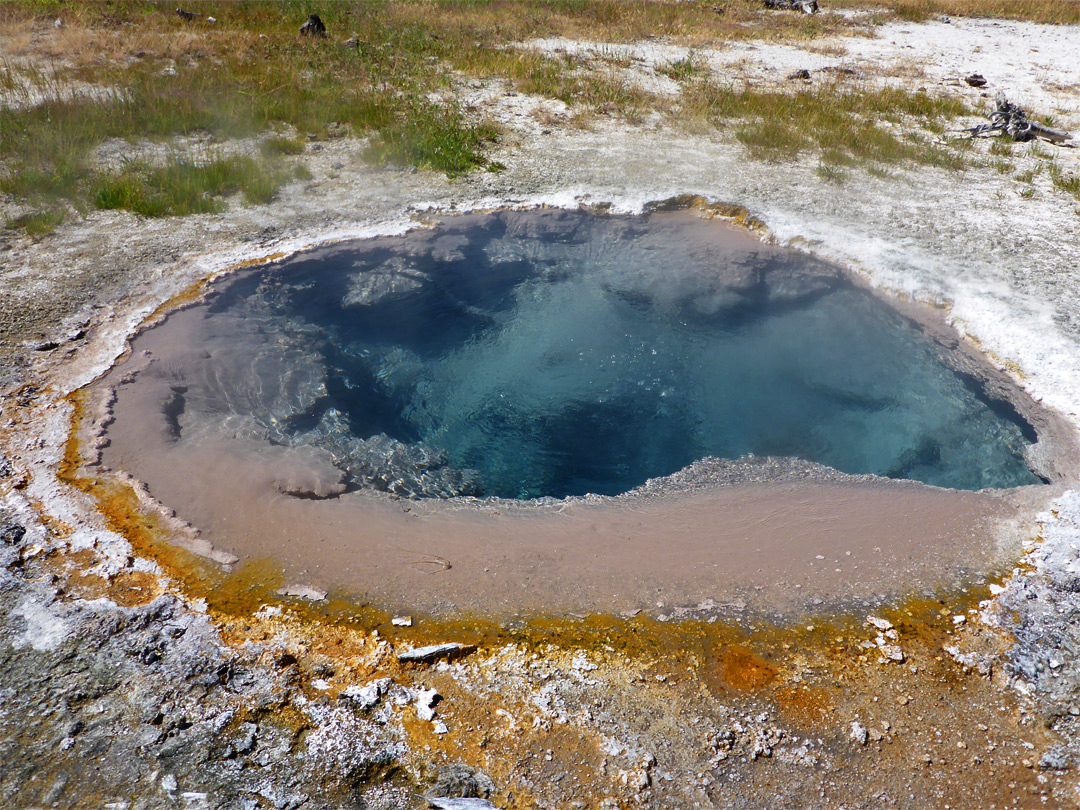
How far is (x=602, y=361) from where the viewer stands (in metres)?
5.15

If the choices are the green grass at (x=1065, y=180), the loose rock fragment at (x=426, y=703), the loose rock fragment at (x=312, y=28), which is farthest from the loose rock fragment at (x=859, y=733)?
the loose rock fragment at (x=312, y=28)

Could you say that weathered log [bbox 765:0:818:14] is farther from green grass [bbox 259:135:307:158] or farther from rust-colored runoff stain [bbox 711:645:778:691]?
rust-colored runoff stain [bbox 711:645:778:691]

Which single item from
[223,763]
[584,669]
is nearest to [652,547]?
[584,669]

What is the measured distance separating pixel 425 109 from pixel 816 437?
A: 6.36 metres

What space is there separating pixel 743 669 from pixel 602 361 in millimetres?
2856

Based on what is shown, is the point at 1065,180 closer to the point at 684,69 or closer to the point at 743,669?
the point at 684,69

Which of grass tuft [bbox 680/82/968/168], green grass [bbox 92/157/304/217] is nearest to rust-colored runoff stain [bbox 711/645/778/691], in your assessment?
green grass [bbox 92/157/304/217]

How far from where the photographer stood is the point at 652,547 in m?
3.21

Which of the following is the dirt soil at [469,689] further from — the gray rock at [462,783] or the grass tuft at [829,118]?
the grass tuft at [829,118]

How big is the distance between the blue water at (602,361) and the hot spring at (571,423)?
0.02 metres

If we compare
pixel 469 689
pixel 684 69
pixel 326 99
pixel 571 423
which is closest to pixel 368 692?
pixel 469 689

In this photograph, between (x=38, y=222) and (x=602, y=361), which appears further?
(x=38, y=222)

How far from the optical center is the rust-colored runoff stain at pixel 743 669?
2.61 m

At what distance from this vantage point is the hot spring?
3.13 metres
